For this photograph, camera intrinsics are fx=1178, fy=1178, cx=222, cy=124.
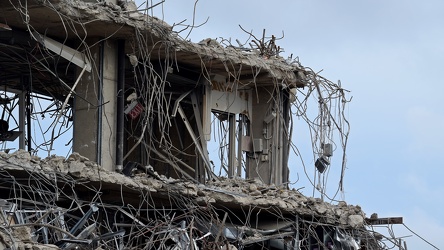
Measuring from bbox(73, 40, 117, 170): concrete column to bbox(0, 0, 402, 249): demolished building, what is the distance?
0.07 feet

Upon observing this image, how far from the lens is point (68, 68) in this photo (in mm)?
20547

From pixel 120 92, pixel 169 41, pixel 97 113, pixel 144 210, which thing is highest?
pixel 169 41

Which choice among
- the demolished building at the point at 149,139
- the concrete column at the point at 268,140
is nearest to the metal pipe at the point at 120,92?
the demolished building at the point at 149,139

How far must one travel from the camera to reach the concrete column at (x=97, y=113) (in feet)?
62.3

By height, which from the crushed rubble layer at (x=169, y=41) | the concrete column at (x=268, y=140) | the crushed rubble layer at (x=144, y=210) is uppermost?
the crushed rubble layer at (x=169, y=41)

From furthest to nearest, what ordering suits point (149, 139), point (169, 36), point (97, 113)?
point (149, 139) → point (169, 36) → point (97, 113)

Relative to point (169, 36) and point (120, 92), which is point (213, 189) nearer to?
point (120, 92)

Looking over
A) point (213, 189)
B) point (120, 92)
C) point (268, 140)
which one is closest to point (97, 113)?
point (120, 92)

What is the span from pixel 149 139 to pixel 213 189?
2942mm

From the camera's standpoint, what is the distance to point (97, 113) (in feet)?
62.4

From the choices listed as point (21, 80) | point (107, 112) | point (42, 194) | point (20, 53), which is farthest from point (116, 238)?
point (21, 80)

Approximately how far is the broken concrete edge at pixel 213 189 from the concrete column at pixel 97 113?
0.84 metres

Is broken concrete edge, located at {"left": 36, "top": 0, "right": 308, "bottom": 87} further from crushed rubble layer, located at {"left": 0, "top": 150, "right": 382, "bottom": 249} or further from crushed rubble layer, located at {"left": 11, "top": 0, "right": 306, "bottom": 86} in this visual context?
crushed rubble layer, located at {"left": 0, "top": 150, "right": 382, "bottom": 249}

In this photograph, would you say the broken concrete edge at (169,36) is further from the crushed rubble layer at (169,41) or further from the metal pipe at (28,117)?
the metal pipe at (28,117)
